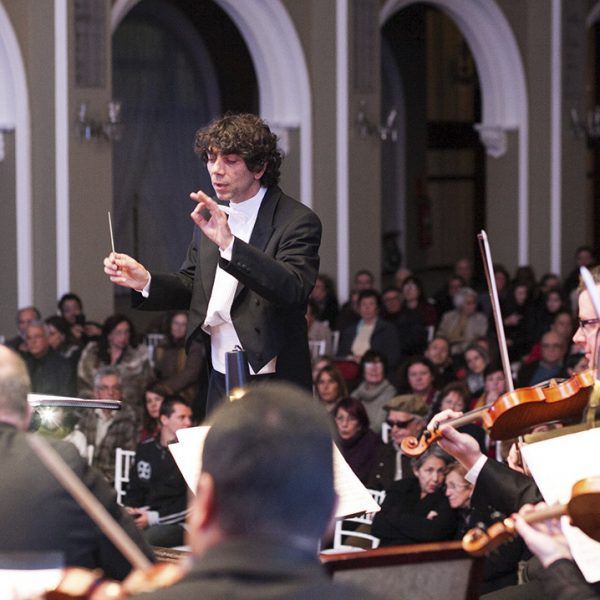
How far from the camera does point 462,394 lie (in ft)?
22.0

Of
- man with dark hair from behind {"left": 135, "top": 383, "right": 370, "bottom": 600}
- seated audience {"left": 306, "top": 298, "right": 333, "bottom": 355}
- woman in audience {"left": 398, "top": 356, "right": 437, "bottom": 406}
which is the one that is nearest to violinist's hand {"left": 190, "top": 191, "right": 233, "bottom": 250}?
man with dark hair from behind {"left": 135, "top": 383, "right": 370, "bottom": 600}

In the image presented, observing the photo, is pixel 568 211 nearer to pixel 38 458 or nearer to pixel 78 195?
pixel 78 195

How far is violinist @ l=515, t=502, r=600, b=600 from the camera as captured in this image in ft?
7.05

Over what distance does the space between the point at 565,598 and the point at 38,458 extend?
88cm

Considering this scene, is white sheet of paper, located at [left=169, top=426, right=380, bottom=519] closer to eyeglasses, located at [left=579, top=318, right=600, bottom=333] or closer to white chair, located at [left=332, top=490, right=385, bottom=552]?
eyeglasses, located at [left=579, top=318, right=600, bottom=333]

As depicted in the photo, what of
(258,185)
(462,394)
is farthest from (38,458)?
(462,394)

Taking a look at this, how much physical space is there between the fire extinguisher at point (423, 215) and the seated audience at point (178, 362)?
8.22 metres

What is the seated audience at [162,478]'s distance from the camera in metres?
6.22

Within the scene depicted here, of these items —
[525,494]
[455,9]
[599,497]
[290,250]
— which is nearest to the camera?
[599,497]

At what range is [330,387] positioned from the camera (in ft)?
23.4

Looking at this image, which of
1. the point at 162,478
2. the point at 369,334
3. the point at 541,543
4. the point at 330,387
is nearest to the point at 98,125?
the point at 369,334

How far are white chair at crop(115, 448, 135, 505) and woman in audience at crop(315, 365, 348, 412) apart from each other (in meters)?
1.05

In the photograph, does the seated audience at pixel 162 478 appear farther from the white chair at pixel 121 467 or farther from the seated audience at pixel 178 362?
the seated audience at pixel 178 362

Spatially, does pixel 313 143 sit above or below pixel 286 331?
above
